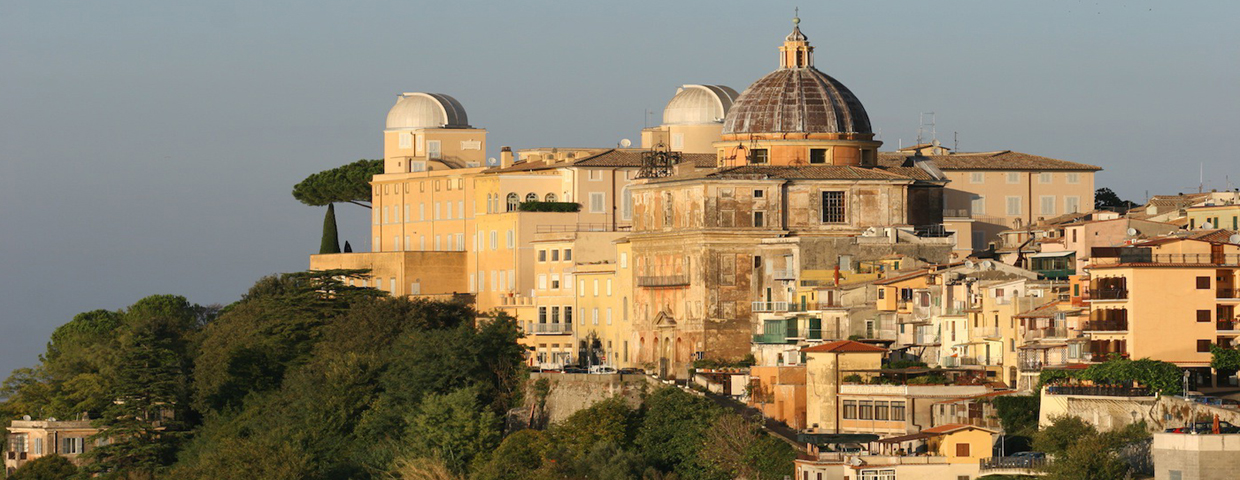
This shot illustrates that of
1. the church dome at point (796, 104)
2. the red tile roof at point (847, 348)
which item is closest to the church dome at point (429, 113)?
the church dome at point (796, 104)

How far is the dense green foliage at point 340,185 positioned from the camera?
113 m

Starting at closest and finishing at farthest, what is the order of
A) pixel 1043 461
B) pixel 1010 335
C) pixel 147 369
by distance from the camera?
pixel 1043 461 → pixel 1010 335 → pixel 147 369

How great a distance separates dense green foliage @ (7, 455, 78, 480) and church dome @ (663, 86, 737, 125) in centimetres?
2787

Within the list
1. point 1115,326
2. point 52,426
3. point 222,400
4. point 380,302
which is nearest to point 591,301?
point 380,302

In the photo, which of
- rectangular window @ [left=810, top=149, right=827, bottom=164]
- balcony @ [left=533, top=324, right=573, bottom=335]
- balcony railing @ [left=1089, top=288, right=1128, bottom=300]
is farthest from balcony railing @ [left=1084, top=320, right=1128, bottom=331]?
balcony @ [left=533, top=324, right=573, bottom=335]

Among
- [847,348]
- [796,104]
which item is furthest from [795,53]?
[847,348]

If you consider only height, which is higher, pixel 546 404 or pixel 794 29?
pixel 794 29

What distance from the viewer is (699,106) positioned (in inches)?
4067

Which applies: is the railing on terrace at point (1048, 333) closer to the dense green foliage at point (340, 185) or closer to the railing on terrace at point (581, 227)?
the railing on terrace at point (581, 227)

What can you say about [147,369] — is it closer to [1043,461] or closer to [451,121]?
[451,121]

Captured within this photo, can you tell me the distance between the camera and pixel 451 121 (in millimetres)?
109125

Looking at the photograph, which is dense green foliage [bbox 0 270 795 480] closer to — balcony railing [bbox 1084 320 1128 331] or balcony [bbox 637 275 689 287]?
balcony [bbox 637 275 689 287]

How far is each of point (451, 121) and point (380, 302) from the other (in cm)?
2020

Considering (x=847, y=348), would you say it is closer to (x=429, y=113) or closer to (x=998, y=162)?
(x=998, y=162)
